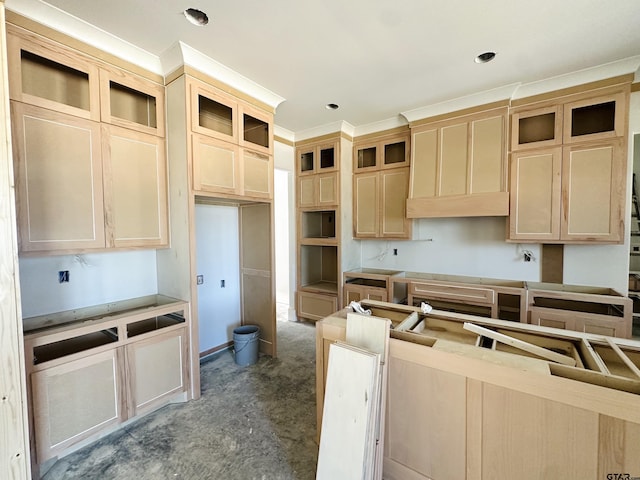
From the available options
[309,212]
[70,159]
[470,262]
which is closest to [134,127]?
[70,159]

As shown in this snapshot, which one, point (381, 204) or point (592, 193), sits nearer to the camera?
point (592, 193)

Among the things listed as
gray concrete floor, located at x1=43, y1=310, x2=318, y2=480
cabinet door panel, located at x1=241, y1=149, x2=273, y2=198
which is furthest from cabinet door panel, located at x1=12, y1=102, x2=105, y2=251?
gray concrete floor, located at x1=43, y1=310, x2=318, y2=480

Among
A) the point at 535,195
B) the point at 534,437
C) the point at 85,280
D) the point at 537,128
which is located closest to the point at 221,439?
the point at 85,280

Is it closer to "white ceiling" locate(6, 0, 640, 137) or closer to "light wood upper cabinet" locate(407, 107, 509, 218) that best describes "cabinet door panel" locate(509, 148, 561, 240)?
"light wood upper cabinet" locate(407, 107, 509, 218)

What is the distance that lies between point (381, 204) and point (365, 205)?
10.0 inches

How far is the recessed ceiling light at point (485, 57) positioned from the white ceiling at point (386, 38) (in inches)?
2.0

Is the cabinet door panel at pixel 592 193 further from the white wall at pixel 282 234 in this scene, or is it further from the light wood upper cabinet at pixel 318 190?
the white wall at pixel 282 234

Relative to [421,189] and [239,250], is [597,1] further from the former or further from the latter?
[239,250]

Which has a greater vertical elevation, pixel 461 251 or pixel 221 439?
pixel 461 251

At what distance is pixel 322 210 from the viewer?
405cm

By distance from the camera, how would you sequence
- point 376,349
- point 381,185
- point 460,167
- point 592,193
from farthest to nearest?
point 381,185 < point 460,167 < point 592,193 < point 376,349

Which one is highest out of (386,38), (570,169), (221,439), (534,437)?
(386,38)

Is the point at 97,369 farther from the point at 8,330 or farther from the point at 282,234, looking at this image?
the point at 282,234

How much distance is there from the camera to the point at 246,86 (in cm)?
270
